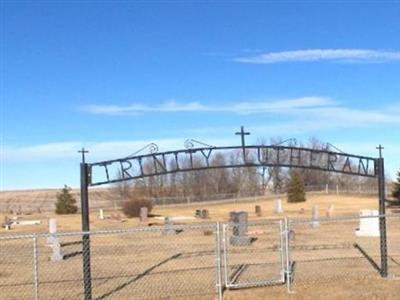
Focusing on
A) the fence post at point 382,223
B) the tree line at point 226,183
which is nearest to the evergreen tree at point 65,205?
the tree line at point 226,183

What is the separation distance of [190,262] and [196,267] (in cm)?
144

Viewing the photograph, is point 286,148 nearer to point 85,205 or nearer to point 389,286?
point 389,286

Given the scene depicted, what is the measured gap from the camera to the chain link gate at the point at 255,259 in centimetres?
1338

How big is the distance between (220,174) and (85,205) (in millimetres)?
85623

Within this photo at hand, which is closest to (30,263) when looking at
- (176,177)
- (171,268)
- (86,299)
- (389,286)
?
(171,268)

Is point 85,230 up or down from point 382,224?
up

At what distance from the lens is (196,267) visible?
58.3ft

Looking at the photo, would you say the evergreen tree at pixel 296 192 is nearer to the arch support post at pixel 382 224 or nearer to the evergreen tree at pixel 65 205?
the evergreen tree at pixel 65 205

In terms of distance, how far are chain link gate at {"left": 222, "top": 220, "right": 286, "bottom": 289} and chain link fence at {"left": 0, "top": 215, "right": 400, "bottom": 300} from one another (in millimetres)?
22

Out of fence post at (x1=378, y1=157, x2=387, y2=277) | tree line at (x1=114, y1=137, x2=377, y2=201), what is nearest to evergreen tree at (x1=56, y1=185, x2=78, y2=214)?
tree line at (x1=114, y1=137, x2=377, y2=201)

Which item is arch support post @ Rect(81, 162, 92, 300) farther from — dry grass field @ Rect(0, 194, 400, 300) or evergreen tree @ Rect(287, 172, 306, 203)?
evergreen tree @ Rect(287, 172, 306, 203)

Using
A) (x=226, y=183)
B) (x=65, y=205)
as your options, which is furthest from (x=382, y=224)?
(x=226, y=183)

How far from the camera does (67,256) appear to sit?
21969 millimetres

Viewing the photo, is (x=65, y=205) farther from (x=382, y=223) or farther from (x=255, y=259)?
(x=382, y=223)
